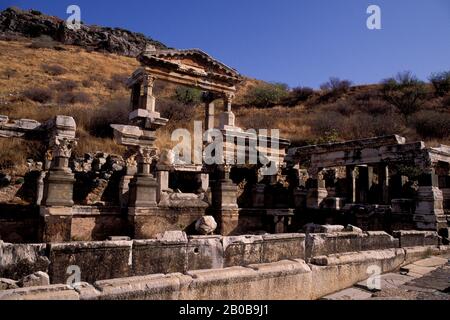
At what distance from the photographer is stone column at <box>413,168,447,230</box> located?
36.3 ft

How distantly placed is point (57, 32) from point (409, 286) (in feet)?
184

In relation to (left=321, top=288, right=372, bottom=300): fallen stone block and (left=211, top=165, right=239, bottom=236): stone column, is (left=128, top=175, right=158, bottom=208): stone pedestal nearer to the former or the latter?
(left=211, top=165, right=239, bottom=236): stone column

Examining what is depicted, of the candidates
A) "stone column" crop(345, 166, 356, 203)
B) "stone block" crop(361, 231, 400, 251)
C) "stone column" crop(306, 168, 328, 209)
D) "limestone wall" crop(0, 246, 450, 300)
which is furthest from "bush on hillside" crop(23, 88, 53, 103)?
"limestone wall" crop(0, 246, 450, 300)

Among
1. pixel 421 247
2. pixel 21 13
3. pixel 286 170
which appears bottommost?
pixel 421 247

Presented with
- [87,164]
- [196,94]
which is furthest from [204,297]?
[196,94]

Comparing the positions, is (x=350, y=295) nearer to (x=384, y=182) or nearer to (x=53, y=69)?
(x=384, y=182)

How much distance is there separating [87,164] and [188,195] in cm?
757

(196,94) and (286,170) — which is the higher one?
(196,94)

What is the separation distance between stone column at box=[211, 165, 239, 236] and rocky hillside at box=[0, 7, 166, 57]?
4493 centimetres

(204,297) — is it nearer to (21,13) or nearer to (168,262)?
(168,262)

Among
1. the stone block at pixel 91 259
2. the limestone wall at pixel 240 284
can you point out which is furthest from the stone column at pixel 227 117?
the stone block at pixel 91 259

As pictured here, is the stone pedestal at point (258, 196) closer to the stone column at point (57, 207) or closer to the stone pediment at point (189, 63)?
the stone pediment at point (189, 63)

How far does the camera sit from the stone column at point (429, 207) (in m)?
11.1

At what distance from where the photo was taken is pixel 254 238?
5309 millimetres
